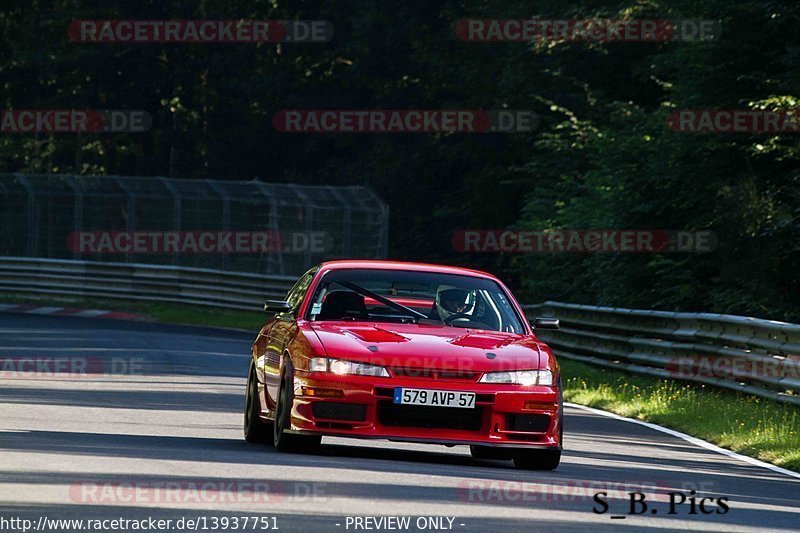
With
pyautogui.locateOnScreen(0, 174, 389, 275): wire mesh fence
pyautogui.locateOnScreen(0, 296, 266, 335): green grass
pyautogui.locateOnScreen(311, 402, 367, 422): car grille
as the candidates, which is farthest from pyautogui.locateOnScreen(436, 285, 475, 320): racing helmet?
pyautogui.locateOnScreen(0, 174, 389, 275): wire mesh fence

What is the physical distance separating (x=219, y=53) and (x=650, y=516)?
2238 inches

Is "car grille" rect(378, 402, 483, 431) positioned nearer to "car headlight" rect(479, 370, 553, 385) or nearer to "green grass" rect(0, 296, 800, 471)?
"car headlight" rect(479, 370, 553, 385)

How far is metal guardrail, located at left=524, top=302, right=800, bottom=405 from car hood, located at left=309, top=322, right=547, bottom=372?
4.59 meters

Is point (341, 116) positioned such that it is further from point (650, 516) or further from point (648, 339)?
point (650, 516)

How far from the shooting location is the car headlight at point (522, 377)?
1180 cm

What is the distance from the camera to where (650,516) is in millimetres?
9531

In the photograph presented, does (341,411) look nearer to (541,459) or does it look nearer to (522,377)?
(522,377)

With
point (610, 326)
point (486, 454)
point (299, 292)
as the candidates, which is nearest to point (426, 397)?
point (486, 454)

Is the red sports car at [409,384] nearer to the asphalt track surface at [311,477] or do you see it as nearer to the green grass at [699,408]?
the asphalt track surface at [311,477]

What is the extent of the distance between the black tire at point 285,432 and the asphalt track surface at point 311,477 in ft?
0.35

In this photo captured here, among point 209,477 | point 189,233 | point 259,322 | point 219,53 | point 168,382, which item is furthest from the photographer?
point 219,53

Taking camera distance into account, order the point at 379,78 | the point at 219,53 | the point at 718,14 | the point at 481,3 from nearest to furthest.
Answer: the point at 718,14 < the point at 481,3 < the point at 379,78 < the point at 219,53

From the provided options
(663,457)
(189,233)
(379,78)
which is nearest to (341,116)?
(379,78)

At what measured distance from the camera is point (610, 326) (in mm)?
23375
